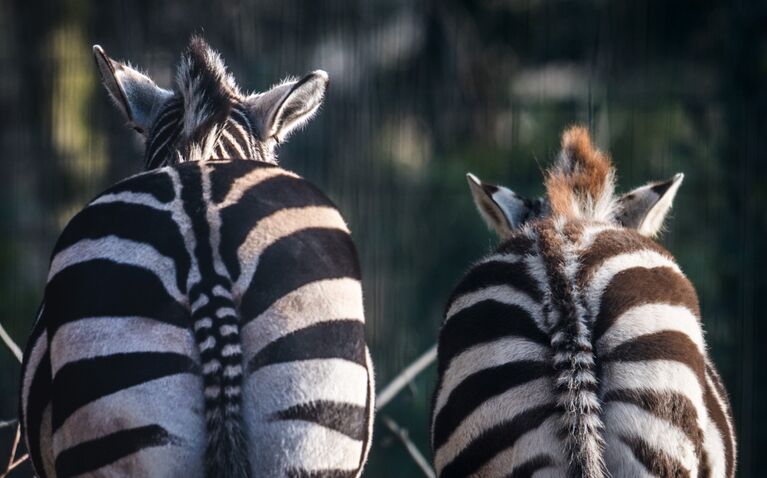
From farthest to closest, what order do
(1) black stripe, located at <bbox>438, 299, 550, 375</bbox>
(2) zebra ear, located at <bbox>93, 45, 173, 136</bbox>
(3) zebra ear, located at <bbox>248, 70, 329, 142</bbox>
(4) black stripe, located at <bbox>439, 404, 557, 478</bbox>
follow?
(2) zebra ear, located at <bbox>93, 45, 173, 136</bbox>, (3) zebra ear, located at <bbox>248, 70, 329, 142</bbox>, (1) black stripe, located at <bbox>438, 299, 550, 375</bbox>, (4) black stripe, located at <bbox>439, 404, 557, 478</bbox>

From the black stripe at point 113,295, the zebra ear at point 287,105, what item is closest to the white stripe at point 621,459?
the black stripe at point 113,295

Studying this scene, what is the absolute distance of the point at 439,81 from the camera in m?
11.4

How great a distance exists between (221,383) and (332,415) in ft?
1.14

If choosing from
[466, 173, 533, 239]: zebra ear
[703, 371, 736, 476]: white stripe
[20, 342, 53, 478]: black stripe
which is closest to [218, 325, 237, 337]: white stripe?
[20, 342, 53, 478]: black stripe

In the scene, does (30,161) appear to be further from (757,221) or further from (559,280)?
(559,280)

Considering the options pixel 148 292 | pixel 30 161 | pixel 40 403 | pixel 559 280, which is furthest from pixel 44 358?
pixel 30 161

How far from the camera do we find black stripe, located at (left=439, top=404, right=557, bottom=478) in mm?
3057

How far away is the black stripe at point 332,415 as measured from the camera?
295 centimetres

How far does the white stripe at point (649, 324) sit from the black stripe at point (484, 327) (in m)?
0.19

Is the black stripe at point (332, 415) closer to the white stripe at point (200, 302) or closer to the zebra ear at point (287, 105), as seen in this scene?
the white stripe at point (200, 302)

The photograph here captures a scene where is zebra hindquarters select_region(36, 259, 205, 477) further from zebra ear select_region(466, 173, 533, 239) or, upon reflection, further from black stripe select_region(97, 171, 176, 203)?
zebra ear select_region(466, 173, 533, 239)

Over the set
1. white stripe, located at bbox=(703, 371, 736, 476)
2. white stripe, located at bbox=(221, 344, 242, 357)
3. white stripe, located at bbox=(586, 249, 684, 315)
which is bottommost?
white stripe, located at bbox=(703, 371, 736, 476)

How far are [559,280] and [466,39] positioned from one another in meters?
9.79

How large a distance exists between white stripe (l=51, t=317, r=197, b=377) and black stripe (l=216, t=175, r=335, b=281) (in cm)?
24
